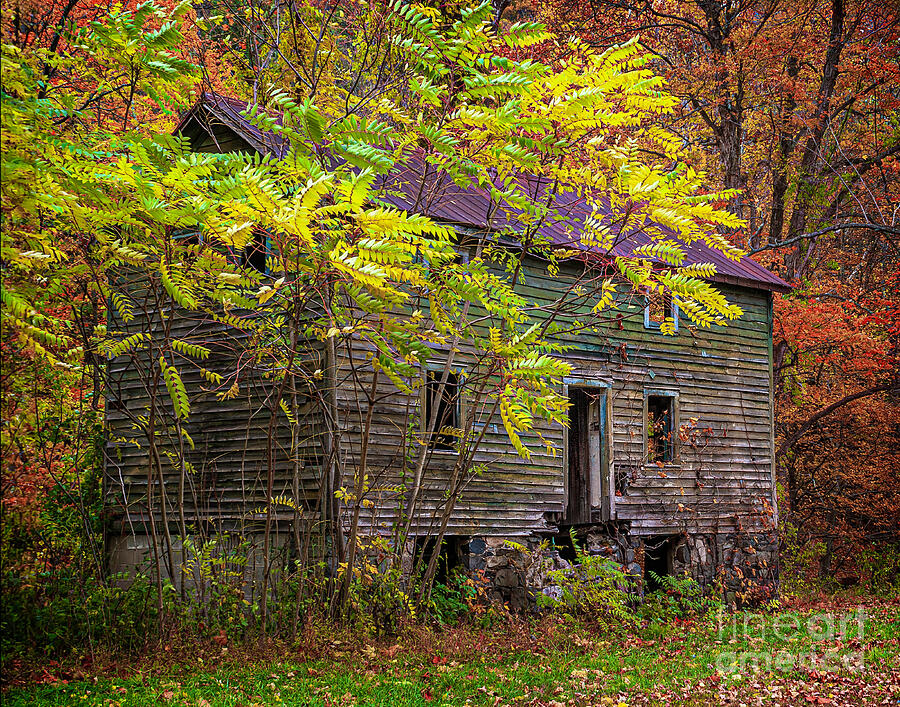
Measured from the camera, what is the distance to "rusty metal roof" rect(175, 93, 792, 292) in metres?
11.4

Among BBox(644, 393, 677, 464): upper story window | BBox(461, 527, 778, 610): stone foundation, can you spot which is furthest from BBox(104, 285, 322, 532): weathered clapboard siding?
BBox(644, 393, 677, 464): upper story window

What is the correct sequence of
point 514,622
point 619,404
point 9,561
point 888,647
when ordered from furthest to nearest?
point 619,404, point 514,622, point 888,647, point 9,561

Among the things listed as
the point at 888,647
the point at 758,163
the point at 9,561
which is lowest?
the point at 888,647

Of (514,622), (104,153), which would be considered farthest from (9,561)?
(514,622)

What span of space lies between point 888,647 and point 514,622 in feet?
17.5

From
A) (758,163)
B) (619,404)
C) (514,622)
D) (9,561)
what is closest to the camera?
(9,561)

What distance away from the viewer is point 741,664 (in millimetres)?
11672

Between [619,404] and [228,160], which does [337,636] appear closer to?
[228,160]

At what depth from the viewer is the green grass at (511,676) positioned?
8602 mm

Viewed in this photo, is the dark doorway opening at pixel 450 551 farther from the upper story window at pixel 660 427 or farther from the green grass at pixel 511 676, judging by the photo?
the upper story window at pixel 660 427

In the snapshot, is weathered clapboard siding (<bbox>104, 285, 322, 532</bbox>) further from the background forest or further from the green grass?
the green grass

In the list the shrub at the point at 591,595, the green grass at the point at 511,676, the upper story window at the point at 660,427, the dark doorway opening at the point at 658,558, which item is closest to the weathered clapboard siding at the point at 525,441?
the upper story window at the point at 660,427

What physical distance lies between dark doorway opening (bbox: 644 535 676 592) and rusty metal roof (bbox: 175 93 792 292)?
17.8 feet

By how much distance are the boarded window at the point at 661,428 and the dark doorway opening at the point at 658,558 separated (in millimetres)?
1684
